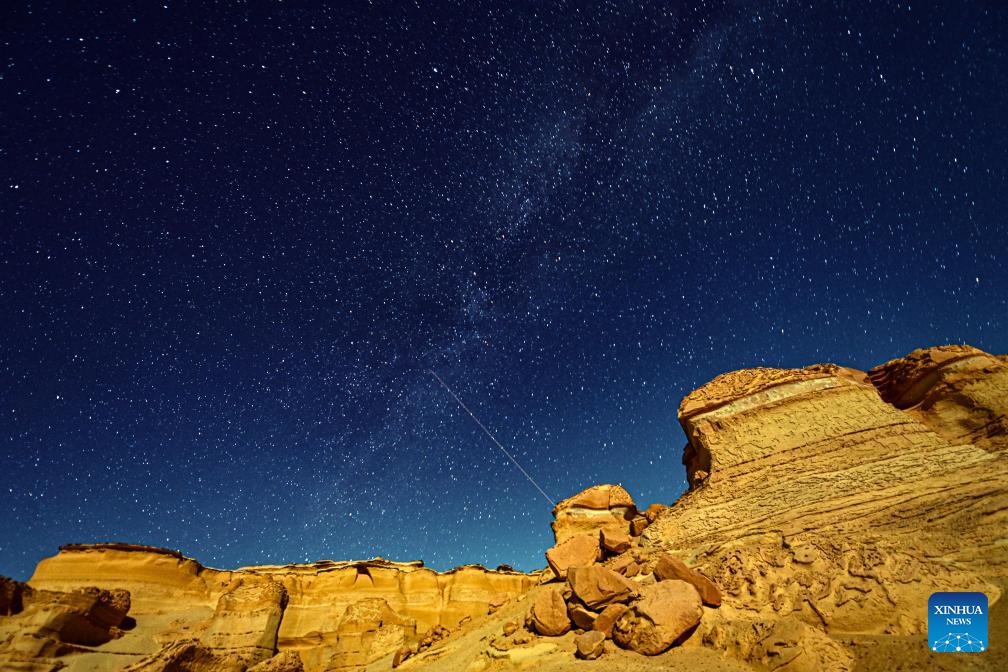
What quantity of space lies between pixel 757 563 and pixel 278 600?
2512 cm

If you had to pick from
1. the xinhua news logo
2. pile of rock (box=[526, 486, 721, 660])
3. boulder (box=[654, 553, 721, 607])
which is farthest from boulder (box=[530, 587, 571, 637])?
the xinhua news logo

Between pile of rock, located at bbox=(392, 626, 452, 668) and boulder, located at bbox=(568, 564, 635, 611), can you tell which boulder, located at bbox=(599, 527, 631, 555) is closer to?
boulder, located at bbox=(568, 564, 635, 611)

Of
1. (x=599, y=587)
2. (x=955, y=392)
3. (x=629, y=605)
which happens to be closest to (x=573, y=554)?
(x=599, y=587)

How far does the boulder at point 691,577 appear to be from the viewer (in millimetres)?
11672

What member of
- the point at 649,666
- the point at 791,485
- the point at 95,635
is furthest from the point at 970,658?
the point at 95,635

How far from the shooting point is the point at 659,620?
10719mm

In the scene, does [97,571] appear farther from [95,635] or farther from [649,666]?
[649,666]

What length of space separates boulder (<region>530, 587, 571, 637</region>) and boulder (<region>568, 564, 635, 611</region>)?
31.5 inches

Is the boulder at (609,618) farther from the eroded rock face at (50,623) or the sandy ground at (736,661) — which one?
the eroded rock face at (50,623)

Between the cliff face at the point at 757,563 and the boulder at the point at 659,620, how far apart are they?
0.15ft

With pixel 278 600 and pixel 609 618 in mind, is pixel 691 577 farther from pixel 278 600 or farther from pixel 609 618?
pixel 278 600

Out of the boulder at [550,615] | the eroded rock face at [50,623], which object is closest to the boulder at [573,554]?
the boulder at [550,615]

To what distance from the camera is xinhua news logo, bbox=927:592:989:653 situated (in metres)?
8.59

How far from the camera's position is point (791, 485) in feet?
54.6
